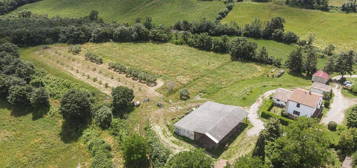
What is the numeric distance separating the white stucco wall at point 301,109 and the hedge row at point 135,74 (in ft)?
104

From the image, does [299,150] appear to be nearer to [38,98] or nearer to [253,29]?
[38,98]

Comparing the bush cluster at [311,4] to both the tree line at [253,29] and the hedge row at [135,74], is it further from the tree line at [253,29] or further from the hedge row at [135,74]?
the hedge row at [135,74]

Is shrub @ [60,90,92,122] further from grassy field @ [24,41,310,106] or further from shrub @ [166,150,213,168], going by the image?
shrub @ [166,150,213,168]

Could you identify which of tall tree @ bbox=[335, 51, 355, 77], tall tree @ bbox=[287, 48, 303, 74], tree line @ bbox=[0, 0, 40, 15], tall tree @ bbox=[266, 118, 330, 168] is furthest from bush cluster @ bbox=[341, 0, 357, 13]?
tree line @ bbox=[0, 0, 40, 15]

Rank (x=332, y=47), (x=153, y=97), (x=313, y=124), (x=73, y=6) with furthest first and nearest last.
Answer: (x=73, y=6), (x=332, y=47), (x=153, y=97), (x=313, y=124)

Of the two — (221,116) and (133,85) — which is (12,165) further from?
(221,116)

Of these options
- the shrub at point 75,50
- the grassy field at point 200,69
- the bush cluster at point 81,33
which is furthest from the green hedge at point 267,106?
the shrub at point 75,50

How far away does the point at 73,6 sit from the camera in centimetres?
13975

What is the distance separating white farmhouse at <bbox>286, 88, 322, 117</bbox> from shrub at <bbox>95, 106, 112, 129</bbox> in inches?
1347

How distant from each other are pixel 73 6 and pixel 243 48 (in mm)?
106143

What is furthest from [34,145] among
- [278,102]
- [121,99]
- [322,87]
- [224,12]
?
[224,12]

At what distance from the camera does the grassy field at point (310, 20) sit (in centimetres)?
9238

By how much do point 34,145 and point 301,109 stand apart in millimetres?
49162

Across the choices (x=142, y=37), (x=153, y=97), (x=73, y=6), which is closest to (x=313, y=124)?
(x=153, y=97)
